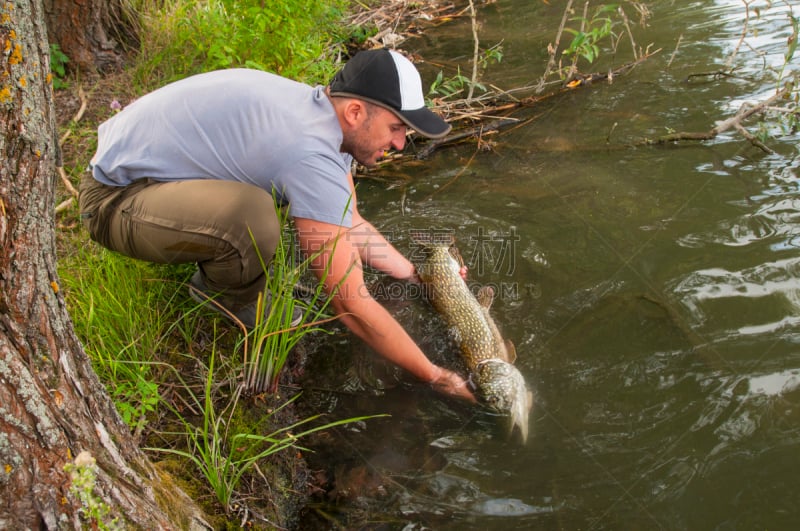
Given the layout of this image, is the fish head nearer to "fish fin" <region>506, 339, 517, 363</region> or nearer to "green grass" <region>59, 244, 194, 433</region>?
"fish fin" <region>506, 339, 517, 363</region>

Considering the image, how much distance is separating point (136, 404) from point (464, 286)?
7.01 feet

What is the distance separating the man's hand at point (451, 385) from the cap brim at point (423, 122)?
1.38 meters

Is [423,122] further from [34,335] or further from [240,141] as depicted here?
[34,335]

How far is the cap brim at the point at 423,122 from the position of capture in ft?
9.93

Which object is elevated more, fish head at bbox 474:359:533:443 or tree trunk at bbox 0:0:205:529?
tree trunk at bbox 0:0:205:529

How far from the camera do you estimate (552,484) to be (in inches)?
114

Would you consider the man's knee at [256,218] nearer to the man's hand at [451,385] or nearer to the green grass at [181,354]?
the green grass at [181,354]

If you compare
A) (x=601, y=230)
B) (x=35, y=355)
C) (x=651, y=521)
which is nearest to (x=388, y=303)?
(x=601, y=230)

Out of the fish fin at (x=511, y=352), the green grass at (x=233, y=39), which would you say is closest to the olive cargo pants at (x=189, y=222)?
the fish fin at (x=511, y=352)

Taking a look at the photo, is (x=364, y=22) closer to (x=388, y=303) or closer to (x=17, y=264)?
(x=388, y=303)

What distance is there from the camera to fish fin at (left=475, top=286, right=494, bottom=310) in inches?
158

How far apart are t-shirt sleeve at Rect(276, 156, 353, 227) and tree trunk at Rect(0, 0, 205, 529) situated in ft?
4.18

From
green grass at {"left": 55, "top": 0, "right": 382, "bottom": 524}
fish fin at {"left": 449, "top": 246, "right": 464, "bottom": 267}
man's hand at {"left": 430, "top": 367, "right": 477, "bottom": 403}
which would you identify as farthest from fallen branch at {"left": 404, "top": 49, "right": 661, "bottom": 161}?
man's hand at {"left": 430, "top": 367, "right": 477, "bottom": 403}

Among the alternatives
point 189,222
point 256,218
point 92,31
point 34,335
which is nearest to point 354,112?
point 256,218
